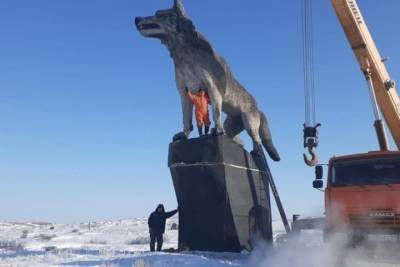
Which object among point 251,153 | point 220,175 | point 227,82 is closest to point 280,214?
point 251,153

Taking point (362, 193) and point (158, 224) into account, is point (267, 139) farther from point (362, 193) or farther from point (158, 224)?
point (362, 193)

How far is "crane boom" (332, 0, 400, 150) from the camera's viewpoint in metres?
14.3

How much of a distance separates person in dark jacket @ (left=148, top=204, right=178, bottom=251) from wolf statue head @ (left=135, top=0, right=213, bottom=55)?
496 centimetres

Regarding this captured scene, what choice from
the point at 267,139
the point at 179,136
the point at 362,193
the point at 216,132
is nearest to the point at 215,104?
the point at 216,132

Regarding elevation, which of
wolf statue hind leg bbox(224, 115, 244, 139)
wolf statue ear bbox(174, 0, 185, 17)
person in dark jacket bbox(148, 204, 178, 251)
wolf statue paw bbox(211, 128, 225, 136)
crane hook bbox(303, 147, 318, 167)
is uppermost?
wolf statue ear bbox(174, 0, 185, 17)

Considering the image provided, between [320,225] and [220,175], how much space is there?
3261mm

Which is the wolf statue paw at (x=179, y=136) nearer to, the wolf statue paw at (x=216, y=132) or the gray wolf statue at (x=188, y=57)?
the gray wolf statue at (x=188, y=57)

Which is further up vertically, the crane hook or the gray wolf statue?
the gray wolf statue

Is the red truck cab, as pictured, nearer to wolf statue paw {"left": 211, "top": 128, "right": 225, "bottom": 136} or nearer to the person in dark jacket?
wolf statue paw {"left": 211, "top": 128, "right": 225, "bottom": 136}

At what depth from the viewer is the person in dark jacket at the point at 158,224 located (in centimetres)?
1498

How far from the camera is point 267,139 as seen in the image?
16.5 m

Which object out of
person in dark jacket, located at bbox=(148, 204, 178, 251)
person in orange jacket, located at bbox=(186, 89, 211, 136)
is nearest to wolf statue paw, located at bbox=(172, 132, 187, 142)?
person in orange jacket, located at bbox=(186, 89, 211, 136)

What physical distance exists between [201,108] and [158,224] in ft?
13.0

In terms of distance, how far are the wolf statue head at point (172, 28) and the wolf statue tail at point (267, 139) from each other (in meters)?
3.76
